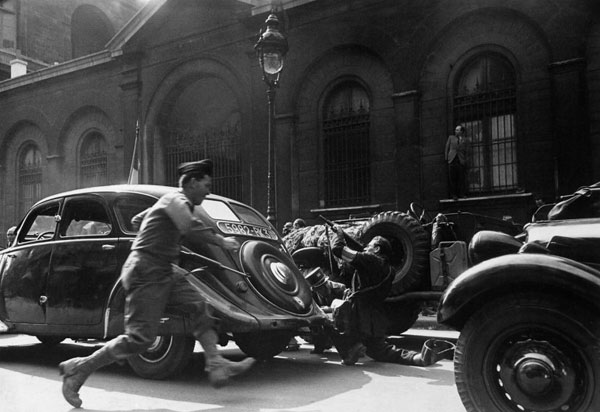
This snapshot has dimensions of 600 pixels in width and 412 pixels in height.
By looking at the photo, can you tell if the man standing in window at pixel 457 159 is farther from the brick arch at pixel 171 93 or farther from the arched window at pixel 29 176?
the arched window at pixel 29 176

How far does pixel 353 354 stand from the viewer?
6504 mm

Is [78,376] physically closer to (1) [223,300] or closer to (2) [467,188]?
(1) [223,300]

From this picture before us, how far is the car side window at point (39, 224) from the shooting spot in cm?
686

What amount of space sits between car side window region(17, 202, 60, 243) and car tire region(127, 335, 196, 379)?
6.37 ft

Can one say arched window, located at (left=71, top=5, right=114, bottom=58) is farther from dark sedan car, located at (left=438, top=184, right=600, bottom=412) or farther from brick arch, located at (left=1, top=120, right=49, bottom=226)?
dark sedan car, located at (left=438, top=184, right=600, bottom=412)

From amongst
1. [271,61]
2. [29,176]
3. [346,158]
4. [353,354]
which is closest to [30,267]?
[353,354]

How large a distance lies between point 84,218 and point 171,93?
13463mm

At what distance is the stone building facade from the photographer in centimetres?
1295

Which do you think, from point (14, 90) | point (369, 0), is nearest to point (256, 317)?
point (369, 0)

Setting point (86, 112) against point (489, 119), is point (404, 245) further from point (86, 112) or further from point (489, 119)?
point (86, 112)

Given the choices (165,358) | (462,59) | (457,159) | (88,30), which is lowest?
(165,358)

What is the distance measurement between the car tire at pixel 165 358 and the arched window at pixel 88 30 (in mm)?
29056

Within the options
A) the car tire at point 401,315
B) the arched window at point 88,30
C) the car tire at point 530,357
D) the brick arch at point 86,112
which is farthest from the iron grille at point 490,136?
the arched window at point 88,30

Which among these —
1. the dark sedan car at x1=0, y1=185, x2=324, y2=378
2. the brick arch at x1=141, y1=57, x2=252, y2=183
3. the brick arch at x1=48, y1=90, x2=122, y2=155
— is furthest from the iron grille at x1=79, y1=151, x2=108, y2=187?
the dark sedan car at x1=0, y1=185, x2=324, y2=378
